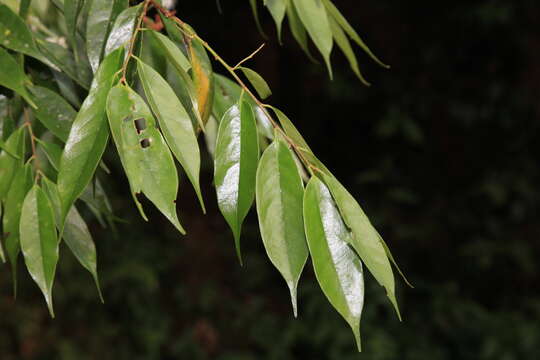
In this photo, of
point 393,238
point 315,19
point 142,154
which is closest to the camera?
point 142,154

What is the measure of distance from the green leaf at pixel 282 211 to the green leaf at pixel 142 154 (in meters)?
0.07

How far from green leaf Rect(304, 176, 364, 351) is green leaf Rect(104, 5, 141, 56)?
8.0 inches

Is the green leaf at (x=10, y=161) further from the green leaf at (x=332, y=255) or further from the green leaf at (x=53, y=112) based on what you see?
the green leaf at (x=332, y=255)

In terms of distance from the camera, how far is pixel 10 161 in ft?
2.21

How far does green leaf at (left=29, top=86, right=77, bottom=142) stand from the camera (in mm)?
702

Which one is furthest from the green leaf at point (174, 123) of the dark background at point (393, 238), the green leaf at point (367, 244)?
the dark background at point (393, 238)

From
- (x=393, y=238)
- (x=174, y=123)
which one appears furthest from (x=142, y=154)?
(x=393, y=238)

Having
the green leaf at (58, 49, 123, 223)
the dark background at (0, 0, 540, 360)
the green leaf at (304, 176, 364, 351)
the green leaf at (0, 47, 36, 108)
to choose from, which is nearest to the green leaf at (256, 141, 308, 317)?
the green leaf at (304, 176, 364, 351)

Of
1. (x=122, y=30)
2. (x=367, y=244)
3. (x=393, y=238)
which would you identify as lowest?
(x=393, y=238)

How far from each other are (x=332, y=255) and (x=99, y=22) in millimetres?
329

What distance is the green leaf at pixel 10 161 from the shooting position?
0.66m

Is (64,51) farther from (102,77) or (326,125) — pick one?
(326,125)

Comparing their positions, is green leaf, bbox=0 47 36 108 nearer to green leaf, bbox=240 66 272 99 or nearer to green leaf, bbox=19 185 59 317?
green leaf, bbox=19 185 59 317

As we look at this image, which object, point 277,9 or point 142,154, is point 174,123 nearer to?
point 142,154
